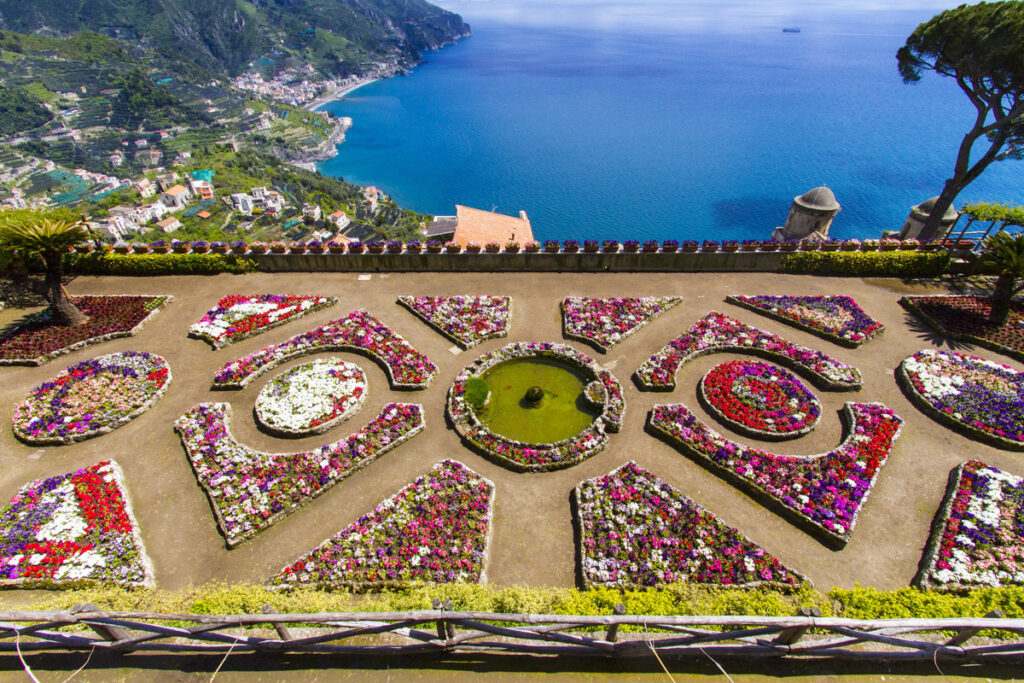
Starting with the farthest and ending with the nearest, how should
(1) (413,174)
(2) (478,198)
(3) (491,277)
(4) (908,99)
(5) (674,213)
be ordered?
1. (4) (908,99)
2. (1) (413,174)
3. (2) (478,198)
4. (5) (674,213)
5. (3) (491,277)

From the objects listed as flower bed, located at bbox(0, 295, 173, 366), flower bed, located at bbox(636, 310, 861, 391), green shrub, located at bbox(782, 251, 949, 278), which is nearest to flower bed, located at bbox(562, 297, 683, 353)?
flower bed, located at bbox(636, 310, 861, 391)

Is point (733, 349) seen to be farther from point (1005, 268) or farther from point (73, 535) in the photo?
point (73, 535)

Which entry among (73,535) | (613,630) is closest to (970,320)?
(613,630)

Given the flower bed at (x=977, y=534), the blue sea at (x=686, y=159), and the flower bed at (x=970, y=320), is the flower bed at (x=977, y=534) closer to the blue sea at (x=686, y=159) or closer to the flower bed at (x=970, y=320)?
the flower bed at (x=970, y=320)

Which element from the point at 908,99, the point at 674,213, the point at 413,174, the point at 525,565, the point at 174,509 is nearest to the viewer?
the point at 525,565

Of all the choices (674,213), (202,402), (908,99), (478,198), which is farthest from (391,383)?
(908,99)

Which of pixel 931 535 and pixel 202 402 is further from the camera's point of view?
pixel 202 402

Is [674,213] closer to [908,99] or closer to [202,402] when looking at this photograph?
[202,402]

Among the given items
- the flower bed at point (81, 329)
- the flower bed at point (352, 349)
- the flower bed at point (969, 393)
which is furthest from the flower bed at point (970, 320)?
the flower bed at point (81, 329)
